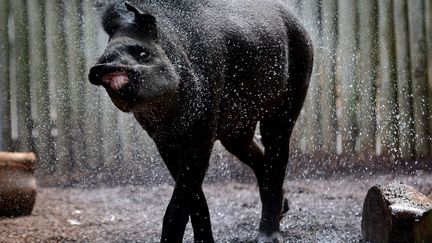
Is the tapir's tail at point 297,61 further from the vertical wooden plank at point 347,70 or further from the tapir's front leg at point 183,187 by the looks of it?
the vertical wooden plank at point 347,70

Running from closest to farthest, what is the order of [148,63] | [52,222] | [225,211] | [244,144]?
[148,63], [244,144], [52,222], [225,211]

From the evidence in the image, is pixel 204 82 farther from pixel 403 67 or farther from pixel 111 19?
pixel 403 67

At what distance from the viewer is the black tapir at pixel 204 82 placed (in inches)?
126

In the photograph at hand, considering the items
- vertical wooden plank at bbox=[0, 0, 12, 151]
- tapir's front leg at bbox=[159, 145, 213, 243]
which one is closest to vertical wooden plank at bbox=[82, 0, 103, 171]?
vertical wooden plank at bbox=[0, 0, 12, 151]

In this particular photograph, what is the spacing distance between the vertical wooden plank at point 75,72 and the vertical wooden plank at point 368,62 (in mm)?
2887

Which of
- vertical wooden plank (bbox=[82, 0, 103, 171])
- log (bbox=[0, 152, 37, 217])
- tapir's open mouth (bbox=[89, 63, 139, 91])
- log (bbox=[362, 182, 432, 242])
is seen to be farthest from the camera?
vertical wooden plank (bbox=[82, 0, 103, 171])

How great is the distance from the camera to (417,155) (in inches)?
300

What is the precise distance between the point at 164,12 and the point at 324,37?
420 cm

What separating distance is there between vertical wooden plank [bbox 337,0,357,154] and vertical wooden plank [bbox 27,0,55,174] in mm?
3034

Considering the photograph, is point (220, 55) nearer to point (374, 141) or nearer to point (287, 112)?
point (287, 112)

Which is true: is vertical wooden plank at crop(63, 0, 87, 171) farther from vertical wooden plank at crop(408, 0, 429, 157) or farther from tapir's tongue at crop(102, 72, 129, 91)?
tapir's tongue at crop(102, 72, 129, 91)

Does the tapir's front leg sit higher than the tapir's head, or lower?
lower

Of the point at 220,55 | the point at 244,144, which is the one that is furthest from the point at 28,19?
the point at 220,55

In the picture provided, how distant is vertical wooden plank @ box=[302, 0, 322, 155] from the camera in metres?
7.56
